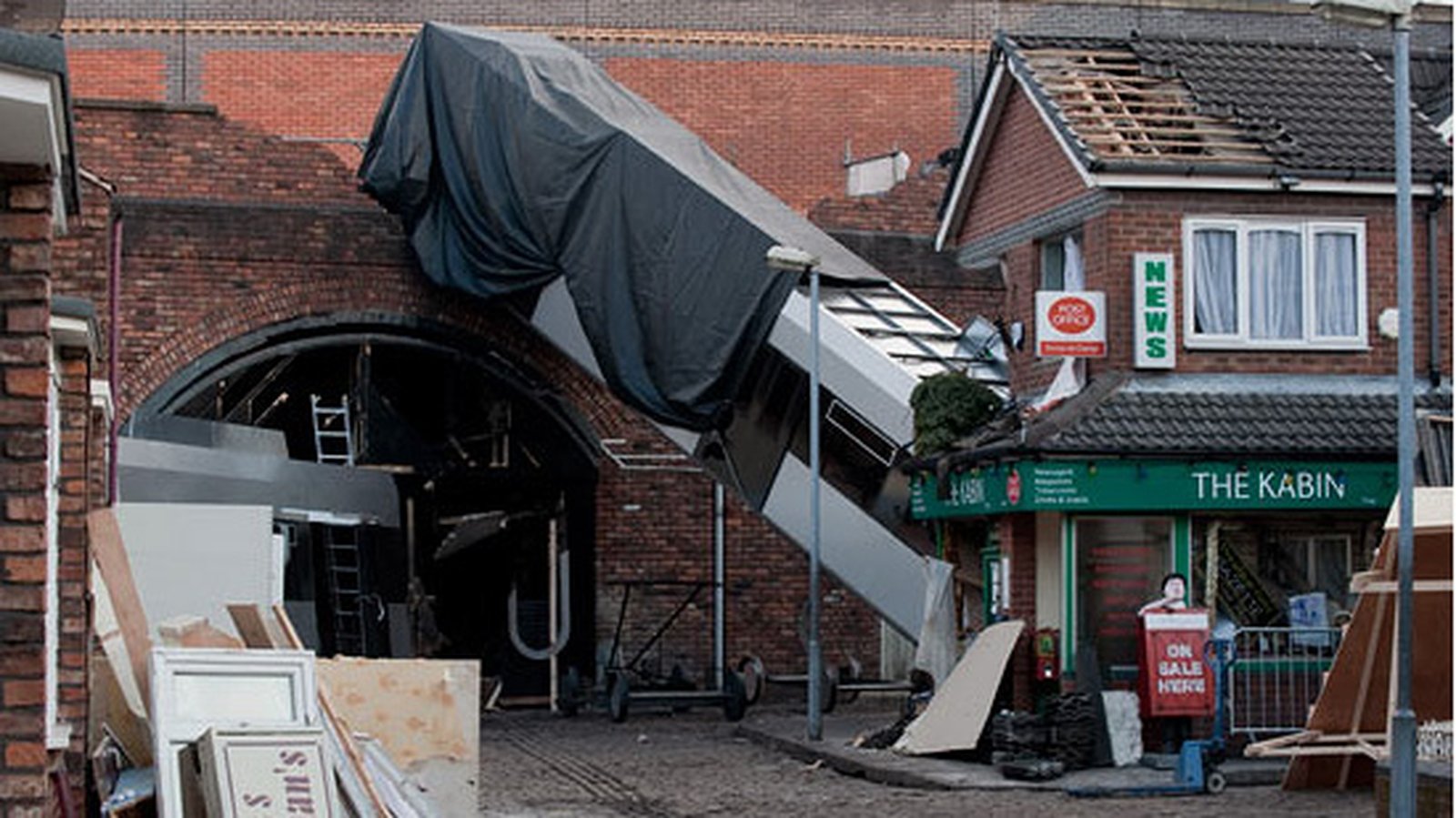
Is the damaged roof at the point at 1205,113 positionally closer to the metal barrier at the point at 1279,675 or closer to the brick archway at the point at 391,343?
the metal barrier at the point at 1279,675

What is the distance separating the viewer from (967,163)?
27531 mm

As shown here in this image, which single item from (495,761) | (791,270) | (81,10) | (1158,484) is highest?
(81,10)

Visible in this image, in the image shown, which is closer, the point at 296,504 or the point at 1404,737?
the point at 1404,737

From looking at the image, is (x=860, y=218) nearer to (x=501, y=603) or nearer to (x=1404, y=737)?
(x=501, y=603)

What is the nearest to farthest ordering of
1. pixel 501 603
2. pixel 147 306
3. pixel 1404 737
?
pixel 1404 737 → pixel 147 306 → pixel 501 603

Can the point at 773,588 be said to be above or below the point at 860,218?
below

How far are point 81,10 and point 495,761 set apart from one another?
2239 cm

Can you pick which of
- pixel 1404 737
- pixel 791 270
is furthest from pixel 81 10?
pixel 1404 737

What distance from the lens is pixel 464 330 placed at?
109ft

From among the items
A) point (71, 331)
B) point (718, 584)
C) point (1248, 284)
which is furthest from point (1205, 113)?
point (71, 331)

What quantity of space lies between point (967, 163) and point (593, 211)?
477 cm

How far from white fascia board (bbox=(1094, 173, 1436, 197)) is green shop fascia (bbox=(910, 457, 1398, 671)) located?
269 centimetres

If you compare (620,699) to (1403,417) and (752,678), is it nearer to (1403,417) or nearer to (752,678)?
(752,678)

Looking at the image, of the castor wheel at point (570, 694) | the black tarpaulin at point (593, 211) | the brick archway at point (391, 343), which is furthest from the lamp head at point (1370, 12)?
the brick archway at point (391, 343)
